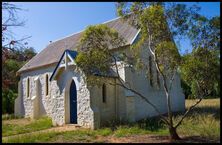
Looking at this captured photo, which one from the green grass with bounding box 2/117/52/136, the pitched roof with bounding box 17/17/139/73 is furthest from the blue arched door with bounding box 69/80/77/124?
the pitched roof with bounding box 17/17/139/73

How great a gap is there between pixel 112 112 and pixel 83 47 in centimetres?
653

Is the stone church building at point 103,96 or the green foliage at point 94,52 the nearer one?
the green foliage at point 94,52

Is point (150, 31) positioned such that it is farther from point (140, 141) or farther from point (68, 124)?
point (68, 124)

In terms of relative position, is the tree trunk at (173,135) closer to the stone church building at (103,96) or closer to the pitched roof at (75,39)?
the stone church building at (103,96)

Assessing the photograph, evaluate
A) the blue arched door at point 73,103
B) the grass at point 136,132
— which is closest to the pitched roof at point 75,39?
the blue arched door at point 73,103

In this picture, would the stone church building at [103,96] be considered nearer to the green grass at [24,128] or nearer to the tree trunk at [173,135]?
the green grass at [24,128]

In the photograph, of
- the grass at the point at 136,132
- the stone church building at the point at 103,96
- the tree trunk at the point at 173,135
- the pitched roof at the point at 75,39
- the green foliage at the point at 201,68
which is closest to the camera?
the green foliage at the point at 201,68

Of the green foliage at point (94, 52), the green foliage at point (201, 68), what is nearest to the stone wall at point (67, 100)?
the green foliage at point (94, 52)

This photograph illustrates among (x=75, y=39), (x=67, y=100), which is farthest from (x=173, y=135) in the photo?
(x=75, y=39)

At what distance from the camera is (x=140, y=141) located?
12781mm

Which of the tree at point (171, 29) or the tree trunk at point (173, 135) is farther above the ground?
the tree at point (171, 29)

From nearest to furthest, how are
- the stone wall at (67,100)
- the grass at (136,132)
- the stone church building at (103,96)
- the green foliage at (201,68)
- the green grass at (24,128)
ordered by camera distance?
the green foliage at (201,68) < the grass at (136,132) < the stone wall at (67,100) < the stone church building at (103,96) < the green grass at (24,128)

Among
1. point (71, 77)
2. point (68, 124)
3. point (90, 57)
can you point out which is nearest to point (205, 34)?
point (90, 57)

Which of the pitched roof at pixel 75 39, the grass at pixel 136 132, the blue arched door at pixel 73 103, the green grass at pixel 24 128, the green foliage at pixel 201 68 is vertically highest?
the pitched roof at pixel 75 39
